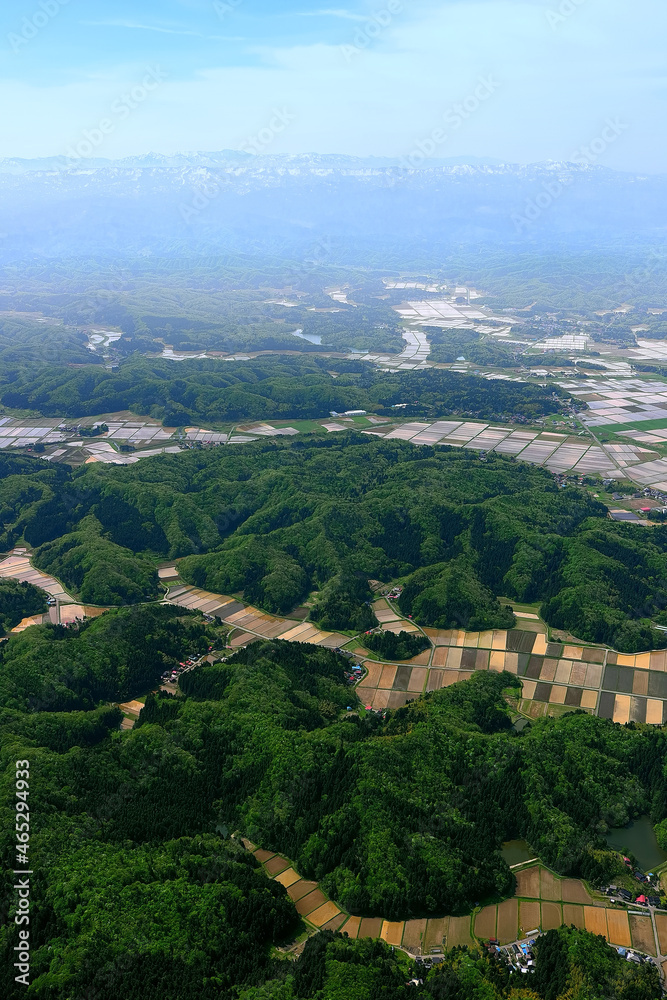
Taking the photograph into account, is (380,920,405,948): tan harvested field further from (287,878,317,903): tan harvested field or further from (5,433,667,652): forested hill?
(5,433,667,652): forested hill

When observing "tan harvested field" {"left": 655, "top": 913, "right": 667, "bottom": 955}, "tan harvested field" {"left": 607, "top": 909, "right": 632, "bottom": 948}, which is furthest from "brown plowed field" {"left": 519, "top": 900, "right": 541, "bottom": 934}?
"tan harvested field" {"left": 655, "top": 913, "right": 667, "bottom": 955}

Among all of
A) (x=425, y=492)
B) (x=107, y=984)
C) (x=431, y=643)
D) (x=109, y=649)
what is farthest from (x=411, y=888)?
(x=425, y=492)

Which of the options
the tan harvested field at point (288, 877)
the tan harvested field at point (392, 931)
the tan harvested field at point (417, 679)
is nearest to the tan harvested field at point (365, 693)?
the tan harvested field at point (417, 679)

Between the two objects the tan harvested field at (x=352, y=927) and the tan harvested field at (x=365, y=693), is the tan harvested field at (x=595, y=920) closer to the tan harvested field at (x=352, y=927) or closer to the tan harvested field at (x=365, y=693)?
the tan harvested field at (x=352, y=927)

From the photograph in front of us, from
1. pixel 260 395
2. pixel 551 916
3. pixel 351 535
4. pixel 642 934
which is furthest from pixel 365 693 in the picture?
pixel 260 395

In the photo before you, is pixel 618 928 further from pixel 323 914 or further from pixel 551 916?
pixel 323 914

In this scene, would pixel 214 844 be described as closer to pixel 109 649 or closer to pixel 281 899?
pixel 281 899
